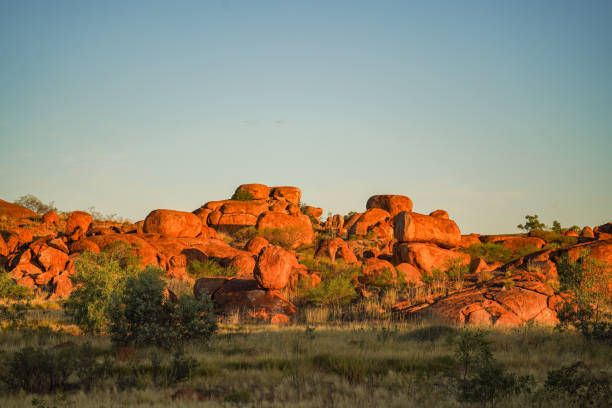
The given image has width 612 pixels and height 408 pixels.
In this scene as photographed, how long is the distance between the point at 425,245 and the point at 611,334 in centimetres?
1767

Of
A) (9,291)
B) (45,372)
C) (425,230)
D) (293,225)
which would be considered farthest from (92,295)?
(293,225)

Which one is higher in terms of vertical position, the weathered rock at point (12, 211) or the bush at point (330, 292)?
the weathered rock at point (12, 211)

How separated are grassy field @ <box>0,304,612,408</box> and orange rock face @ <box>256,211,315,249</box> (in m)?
32.1

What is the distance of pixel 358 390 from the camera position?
9.42 meters

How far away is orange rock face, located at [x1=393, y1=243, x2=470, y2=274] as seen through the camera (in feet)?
99.4

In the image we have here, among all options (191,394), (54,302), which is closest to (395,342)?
(191,394)

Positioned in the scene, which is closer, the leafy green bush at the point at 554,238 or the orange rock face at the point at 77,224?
the orange rock face at the point at 77,224

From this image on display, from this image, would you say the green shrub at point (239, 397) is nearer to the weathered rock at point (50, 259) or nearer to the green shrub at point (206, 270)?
the green shrub at point (206, 270)

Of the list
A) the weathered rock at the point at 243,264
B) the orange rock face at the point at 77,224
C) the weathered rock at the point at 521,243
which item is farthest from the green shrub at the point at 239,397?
the weathered rock at the point at 521,243

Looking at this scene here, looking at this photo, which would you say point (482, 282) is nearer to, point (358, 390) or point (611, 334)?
point (611, 334)

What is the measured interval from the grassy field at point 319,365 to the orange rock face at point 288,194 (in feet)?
177

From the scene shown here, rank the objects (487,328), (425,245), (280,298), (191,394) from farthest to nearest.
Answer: (425,245)
(280,298)
(487,328)
(191,394)

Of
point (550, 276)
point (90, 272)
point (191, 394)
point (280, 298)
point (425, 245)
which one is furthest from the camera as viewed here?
point (425, 245)

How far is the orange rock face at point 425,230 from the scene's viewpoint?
31422mm
